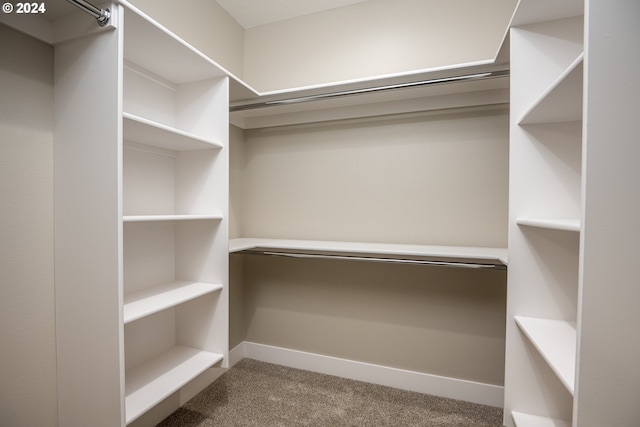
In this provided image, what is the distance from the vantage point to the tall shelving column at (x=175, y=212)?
57.1 inches

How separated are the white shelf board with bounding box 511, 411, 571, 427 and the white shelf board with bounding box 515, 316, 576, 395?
0.40 m

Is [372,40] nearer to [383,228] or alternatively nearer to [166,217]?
[383,228]

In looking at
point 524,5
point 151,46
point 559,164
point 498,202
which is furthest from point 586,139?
point 151,46

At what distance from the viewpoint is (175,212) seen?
5.78 feet

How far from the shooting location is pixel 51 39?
3.86ft

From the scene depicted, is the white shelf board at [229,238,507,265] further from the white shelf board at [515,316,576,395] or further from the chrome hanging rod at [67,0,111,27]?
the chrome hanging rod at [67,0,111,27]

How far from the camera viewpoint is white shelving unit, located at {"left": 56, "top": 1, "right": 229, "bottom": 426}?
3.59 feet

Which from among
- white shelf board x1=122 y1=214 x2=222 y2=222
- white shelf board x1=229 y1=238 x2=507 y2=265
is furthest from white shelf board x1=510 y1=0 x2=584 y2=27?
white shelf board x1=122 y1=214 x2=222 y2=222

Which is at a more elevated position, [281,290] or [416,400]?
[281,290]

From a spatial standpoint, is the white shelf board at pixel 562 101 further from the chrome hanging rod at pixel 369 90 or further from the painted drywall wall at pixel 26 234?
the painted drywall wall at pixel 26 234

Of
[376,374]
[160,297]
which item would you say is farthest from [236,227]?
[376,374]

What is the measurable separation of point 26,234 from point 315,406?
170 cm

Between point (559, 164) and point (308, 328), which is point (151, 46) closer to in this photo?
point (559, 164)

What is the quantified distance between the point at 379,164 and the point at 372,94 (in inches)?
18.8
